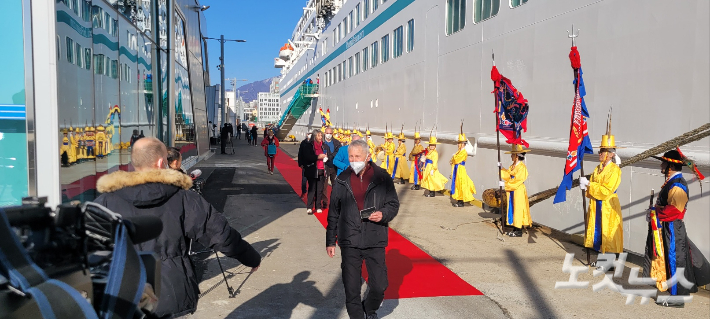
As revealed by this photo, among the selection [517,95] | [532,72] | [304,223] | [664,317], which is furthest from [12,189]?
[532,72]

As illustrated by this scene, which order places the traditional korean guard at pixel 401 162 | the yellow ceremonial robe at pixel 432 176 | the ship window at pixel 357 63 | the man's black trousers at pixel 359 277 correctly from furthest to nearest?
1. the ship window at pixel 357 63
2. the traditional korean guard at pixel 401 162
3. the yellow ceremonial robe at pixel 432 176
4. the man's black trousers at pixel 359 277

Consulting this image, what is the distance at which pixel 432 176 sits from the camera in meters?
13.3

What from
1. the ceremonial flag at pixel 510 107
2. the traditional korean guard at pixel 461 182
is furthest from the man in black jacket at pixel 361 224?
the traditional korean guard at pixel 461 182

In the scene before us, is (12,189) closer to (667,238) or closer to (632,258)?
(667,238)

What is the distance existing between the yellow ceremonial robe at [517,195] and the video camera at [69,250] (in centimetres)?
730

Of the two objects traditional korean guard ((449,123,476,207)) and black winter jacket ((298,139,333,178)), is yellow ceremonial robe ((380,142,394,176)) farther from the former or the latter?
black winter jacket ((298,139,333,178))

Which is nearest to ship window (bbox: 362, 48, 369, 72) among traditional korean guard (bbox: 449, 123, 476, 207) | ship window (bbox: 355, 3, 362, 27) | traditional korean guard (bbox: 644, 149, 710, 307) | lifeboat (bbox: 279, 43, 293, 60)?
ship window (bbox: 355, 3, 362, 27)

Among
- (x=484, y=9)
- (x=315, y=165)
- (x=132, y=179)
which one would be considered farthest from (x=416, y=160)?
(x=132, y=179)

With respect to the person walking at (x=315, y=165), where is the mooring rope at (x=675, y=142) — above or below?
above

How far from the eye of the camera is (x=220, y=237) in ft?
9.83

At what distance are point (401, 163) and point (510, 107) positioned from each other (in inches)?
336

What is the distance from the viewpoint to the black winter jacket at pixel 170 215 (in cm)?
271

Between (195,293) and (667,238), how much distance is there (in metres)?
4.84

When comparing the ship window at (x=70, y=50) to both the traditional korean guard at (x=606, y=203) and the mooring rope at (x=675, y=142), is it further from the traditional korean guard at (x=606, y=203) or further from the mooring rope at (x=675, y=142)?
the mooring rope at (x=675, y=142)
